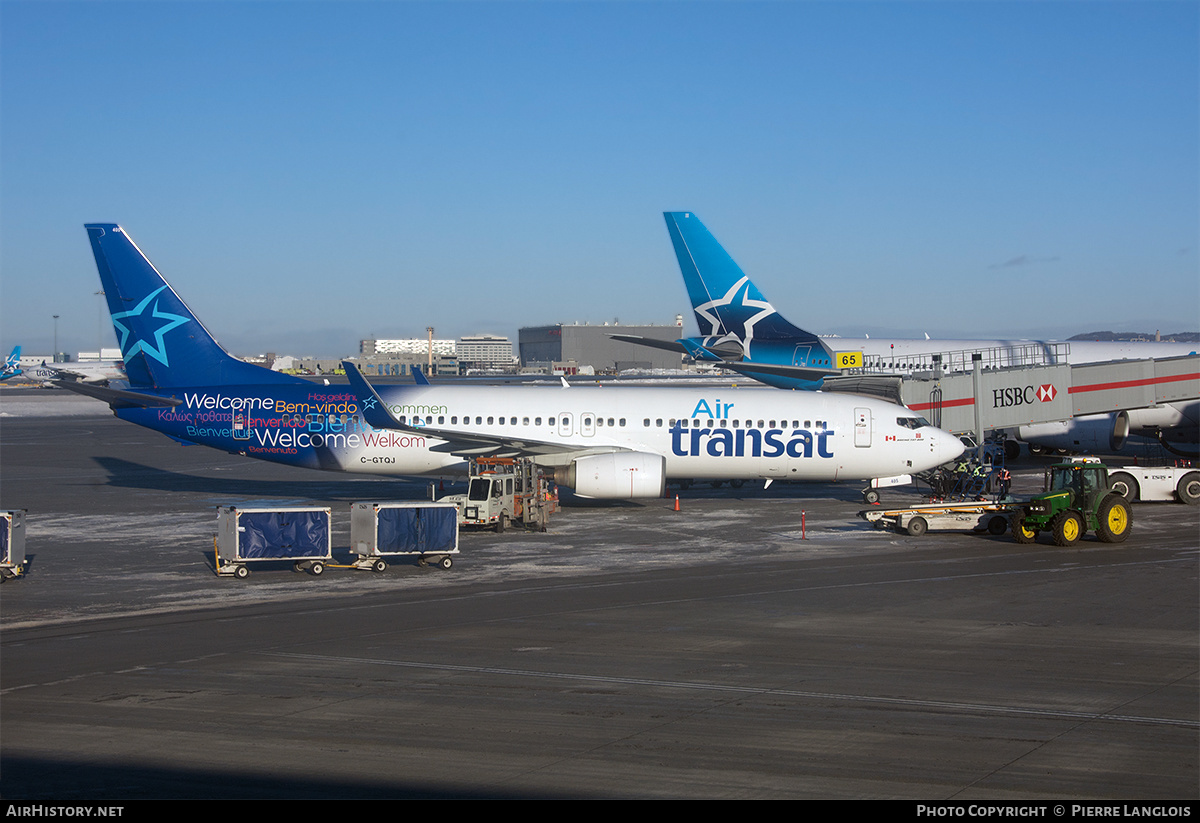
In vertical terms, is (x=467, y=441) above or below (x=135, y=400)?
below

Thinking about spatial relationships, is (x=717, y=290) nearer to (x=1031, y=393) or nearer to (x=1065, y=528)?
(x=1031, y=393)

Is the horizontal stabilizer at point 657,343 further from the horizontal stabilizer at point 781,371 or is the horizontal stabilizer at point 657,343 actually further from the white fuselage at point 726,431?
the white fuselage at point 726,431

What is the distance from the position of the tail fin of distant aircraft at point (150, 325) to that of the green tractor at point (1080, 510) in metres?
25.6

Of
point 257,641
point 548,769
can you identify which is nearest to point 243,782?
point 548,769

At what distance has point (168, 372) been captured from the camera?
112ft

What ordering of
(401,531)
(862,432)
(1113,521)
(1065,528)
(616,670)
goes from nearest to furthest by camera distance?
(616,670) < (401,531) < (1065,528) < (1113,521) < (862,432)

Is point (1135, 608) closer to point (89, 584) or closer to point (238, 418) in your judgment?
point (89, 584)

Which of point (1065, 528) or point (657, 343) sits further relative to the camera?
point (657, 343)

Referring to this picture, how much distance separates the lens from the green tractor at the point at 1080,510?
Answer: 2717 centimetres

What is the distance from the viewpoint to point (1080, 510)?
27.4 metres

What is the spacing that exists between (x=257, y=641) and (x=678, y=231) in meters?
35.0

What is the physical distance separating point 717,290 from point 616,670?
35.4 m

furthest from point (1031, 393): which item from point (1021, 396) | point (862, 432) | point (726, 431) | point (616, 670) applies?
point (616, 670)

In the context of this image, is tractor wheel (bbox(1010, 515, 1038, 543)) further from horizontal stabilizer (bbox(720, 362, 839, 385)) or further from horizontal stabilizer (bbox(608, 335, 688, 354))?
horizontal stabilizer (bbox(608, 335, 688, 354))
